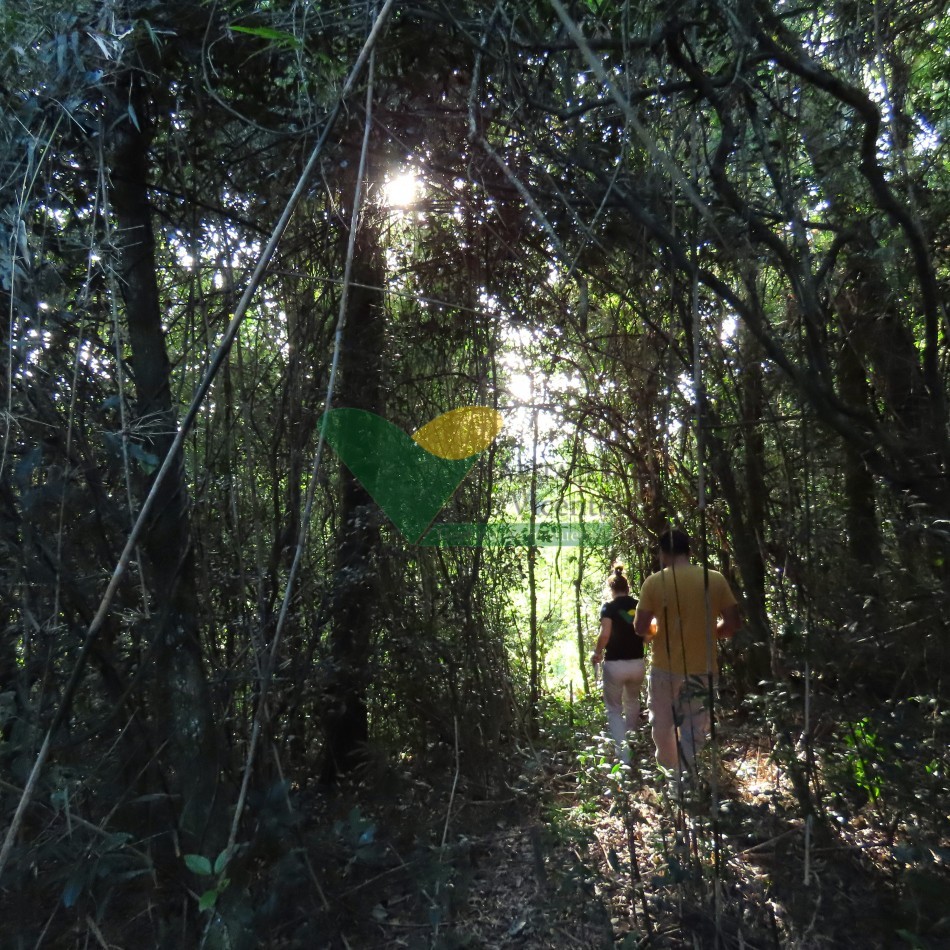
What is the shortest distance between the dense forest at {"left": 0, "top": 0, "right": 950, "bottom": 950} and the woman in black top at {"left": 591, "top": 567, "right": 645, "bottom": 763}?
614mm

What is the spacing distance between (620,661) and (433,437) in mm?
1660

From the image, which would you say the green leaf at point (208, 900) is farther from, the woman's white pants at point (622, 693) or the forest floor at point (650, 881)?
the woman's white pants at point (622, 693)

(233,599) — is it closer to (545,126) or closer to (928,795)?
(545,126)

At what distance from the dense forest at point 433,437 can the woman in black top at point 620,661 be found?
614 millimetres

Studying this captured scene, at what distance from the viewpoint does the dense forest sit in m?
2.19

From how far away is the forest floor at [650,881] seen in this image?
7.13ft

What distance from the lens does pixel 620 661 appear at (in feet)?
14.5

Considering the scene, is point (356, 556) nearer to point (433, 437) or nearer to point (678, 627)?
point (433, 437)

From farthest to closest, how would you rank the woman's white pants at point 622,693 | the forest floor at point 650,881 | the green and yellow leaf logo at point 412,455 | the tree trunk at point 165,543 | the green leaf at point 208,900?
1. the woman's white pants at point 622,693
2. the green and yellow leaf logo at point 412,455
3. the tree trunk at point 165,543
4. the forest floor at point 650,881
5. the green leaf at point 208,900

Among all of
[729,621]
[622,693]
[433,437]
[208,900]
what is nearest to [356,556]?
[433,437]

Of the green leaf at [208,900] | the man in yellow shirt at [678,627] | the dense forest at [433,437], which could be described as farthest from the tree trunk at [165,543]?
the man in yellow shirt at [678,627]

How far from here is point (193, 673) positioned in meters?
2.40

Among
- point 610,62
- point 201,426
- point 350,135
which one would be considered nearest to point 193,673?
point 201,426

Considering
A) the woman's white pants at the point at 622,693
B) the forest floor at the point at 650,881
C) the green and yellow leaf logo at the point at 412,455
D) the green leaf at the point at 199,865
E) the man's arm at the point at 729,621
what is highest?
the green and yellow leaf logo at the point at 412,455
